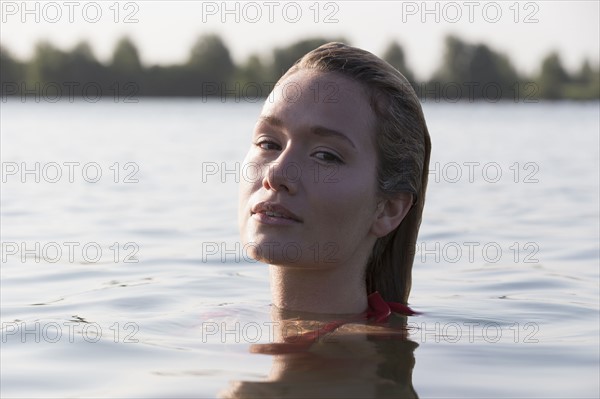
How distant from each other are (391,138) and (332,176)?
0.40 m

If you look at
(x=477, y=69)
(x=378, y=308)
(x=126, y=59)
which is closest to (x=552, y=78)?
(x=477, y=69)

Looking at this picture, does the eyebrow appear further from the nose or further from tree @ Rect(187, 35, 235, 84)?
tree @ Rect(187, 35, 235, 84)

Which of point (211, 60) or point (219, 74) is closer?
point (219, 74)

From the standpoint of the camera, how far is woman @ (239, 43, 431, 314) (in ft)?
13.6

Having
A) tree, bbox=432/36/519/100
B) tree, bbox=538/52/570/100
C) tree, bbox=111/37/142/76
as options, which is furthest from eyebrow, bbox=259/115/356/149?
tree, bbox=538/52/570/100

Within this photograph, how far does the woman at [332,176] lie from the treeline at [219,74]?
49.8 m

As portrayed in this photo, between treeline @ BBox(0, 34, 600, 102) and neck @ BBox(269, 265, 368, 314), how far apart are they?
49851 mm

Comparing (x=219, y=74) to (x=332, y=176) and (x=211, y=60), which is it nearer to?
(x=211, y=60)

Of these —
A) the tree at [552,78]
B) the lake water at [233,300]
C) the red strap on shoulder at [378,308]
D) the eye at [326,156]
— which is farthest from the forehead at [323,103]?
the tree at [552,78]

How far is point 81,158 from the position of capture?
697 inches

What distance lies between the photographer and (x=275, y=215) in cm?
416

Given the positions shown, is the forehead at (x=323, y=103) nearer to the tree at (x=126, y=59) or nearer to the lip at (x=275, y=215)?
the lip at (x=275, y=215)

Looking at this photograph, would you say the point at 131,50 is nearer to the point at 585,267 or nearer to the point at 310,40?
the point at 310,40

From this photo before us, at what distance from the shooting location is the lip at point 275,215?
163 inches
